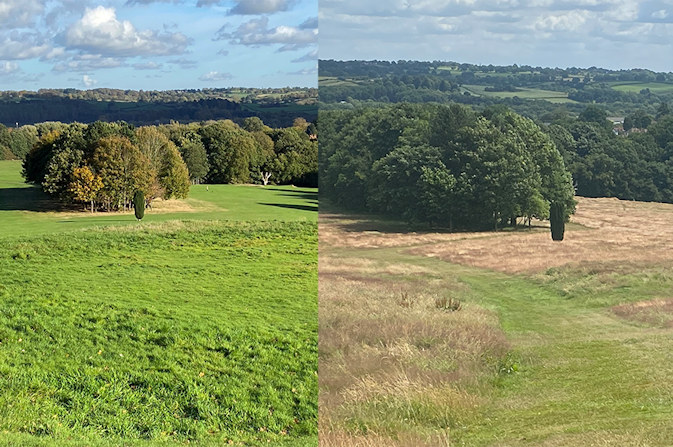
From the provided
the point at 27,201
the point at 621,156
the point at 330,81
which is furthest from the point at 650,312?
the point at 27,201

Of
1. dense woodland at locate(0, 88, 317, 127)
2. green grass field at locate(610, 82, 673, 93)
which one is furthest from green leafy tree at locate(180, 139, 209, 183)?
green grass field at locate(610, 82, 673, 93)

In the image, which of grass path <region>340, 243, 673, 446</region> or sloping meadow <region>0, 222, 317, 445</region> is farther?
sloping meadow <region>0, 222, 317, 445</region>

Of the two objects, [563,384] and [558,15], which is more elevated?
[558,15]

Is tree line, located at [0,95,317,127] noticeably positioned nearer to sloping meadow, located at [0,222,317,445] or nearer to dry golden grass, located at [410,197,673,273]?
sloping meadow, located at [0,222,317,445]

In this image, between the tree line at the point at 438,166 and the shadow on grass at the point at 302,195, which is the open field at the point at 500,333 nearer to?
the tree line at the point at 438,166

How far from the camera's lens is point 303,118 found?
46156 mm

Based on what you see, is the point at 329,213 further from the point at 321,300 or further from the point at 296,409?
the point at 296,409

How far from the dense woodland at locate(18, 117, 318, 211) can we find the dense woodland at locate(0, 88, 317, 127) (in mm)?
2250

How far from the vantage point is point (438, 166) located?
457 centimetres

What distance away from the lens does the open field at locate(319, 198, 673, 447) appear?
13.8ft

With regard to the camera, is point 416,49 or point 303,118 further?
point 303,118

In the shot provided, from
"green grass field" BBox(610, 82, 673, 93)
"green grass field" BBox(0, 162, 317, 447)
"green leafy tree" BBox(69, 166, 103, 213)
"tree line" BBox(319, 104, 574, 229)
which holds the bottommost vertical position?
"green grass field" BBox(0, 162, 317, 447)

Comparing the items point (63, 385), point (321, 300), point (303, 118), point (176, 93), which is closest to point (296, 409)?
point (63, 385)

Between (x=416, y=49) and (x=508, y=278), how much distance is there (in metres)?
1.46
